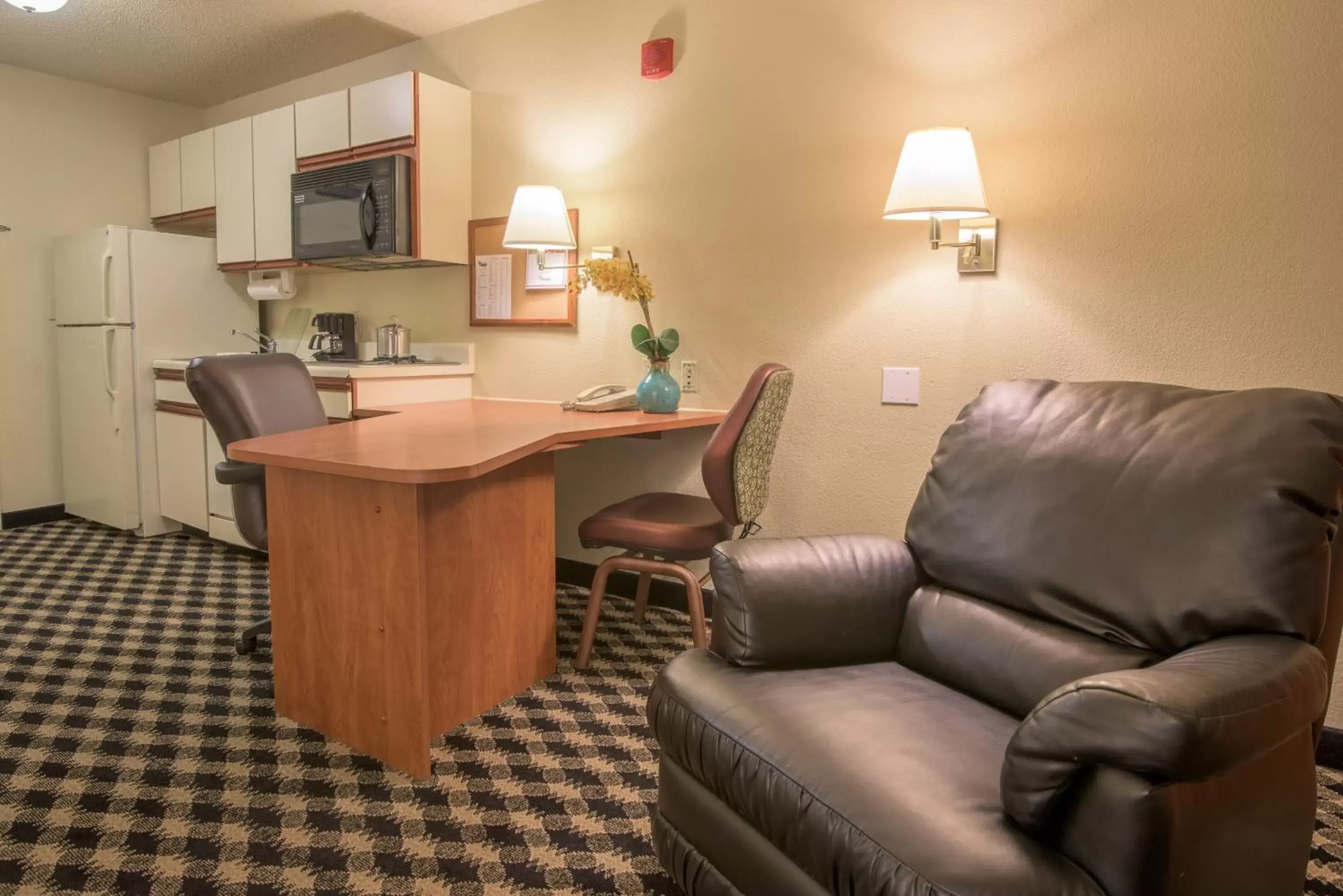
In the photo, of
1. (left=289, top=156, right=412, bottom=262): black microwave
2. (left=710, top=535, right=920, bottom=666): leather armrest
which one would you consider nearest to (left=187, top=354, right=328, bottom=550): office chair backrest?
(left=289, top=156, right=412, bottom=262): black microwave

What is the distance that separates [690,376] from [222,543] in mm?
2566

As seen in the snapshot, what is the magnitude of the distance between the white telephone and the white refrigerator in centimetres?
243

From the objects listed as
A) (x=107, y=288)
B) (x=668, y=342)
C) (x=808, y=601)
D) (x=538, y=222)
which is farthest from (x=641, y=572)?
(x=107, y=288)

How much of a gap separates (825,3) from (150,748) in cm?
288

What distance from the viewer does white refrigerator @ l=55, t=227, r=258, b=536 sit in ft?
12.8

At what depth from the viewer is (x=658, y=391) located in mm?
2746

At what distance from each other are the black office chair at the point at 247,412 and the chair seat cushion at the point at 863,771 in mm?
A: 1516

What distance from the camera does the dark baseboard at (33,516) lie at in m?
4.23

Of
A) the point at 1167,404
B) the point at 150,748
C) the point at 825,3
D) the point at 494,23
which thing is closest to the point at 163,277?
the point at 494,23

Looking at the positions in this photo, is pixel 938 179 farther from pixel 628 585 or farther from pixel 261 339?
pixel 261 339

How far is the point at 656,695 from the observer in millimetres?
1504

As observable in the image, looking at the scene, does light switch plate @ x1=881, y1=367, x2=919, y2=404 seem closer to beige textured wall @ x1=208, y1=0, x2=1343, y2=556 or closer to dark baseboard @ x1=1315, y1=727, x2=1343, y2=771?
beige textured wall @ x1=208, y1=0, x2=1343, y2=556

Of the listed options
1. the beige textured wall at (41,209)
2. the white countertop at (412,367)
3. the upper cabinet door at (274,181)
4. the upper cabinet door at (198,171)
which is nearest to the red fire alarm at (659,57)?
the white countertop at (412,367)

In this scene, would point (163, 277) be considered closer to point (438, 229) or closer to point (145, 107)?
point (145, 107)
